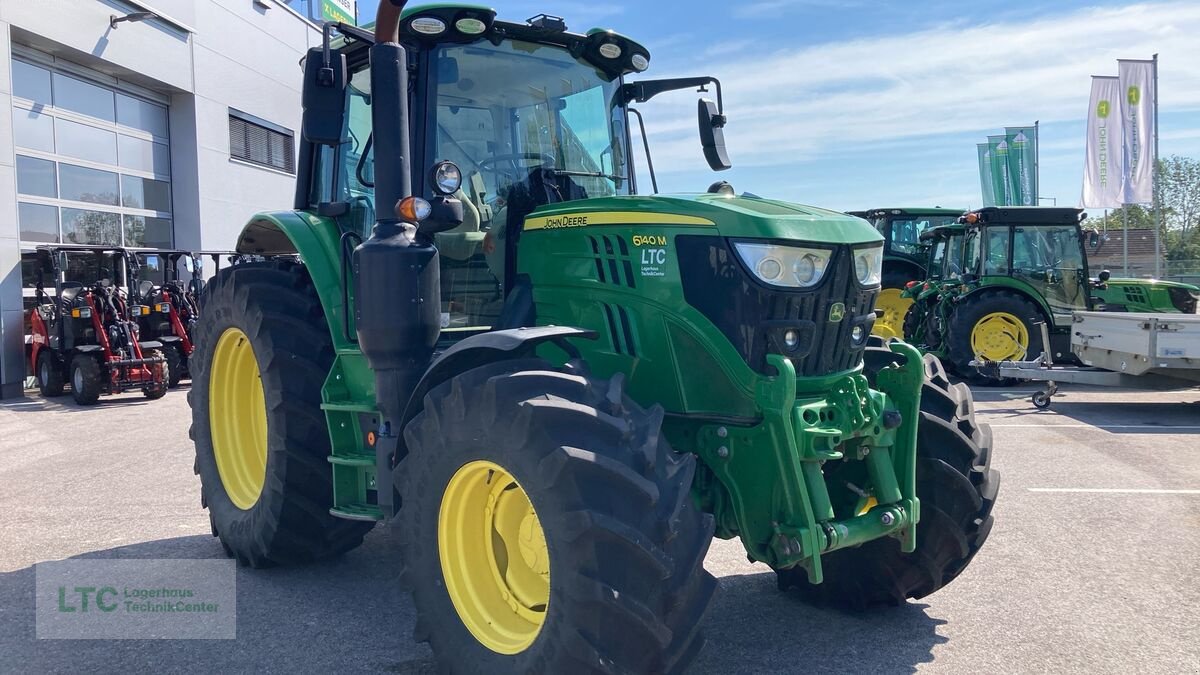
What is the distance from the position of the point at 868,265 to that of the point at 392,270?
6.10 ft

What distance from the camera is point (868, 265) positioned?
11.6 ft

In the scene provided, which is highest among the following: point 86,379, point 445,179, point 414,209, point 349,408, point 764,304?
point 445,179

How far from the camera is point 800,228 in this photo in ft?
10.7

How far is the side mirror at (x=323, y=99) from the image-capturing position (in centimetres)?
339

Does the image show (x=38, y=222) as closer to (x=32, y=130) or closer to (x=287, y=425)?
(x=32, y=130)

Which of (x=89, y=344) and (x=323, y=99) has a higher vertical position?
(x=323, y=99)

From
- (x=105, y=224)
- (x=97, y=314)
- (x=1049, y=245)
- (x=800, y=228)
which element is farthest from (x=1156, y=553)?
(x=105, y=224)

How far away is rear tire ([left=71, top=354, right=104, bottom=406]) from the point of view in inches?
453

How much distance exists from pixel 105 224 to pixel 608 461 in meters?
15.3

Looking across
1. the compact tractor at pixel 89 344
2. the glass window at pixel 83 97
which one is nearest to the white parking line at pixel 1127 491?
the compact tractor at pixel 89 344

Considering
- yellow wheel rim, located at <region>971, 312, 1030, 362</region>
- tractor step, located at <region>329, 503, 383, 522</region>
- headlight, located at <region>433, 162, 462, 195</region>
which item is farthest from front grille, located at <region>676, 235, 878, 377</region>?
yellow wheel rim, located at <region>971, 312, 1030, 362</region>

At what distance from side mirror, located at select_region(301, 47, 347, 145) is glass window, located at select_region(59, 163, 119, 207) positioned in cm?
1325

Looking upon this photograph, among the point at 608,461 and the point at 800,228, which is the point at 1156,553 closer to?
the point at 800,228

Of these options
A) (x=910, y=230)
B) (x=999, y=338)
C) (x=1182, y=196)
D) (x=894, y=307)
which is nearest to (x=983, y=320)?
(x=999, y=338)
